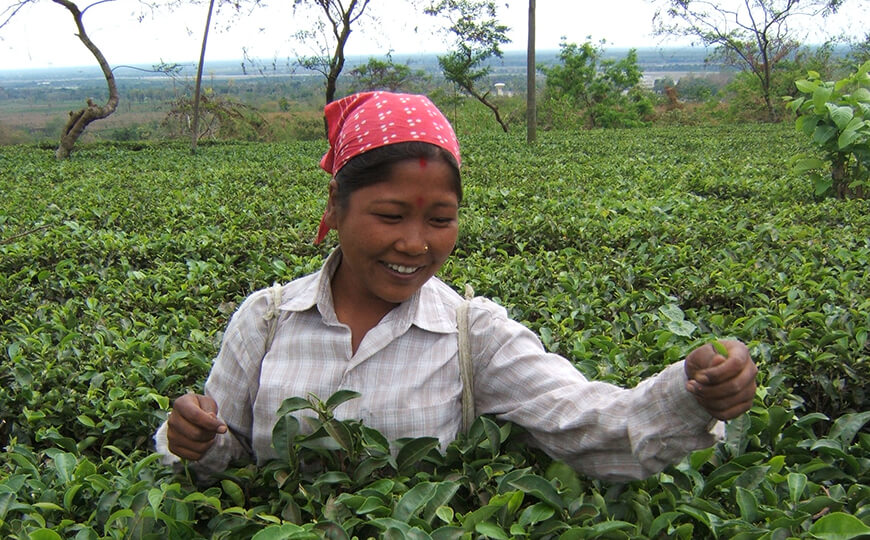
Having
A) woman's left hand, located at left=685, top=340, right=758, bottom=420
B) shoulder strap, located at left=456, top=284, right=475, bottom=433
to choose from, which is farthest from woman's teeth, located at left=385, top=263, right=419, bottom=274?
woman's left hand, located at left=685, top=340, right=758, bottom=420

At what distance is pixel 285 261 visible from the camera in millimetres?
3473

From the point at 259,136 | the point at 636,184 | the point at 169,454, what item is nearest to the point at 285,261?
the point at 169,454

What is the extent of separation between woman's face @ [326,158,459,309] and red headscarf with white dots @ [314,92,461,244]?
51 millimetres

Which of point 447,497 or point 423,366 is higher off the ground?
point 423,366

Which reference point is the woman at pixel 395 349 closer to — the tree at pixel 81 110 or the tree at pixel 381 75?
the tree at pixel 81 110

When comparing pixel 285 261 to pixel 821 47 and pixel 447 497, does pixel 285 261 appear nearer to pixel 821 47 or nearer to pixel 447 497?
pixel 447 497

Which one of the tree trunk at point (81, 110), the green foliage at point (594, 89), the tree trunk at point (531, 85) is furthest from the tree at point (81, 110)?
the green foliage at point (594, 89)

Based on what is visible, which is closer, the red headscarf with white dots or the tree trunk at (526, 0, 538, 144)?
the red headscarf with white dots

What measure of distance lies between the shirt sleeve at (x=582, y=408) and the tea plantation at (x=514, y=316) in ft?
0.20

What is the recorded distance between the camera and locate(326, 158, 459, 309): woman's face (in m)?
1.31

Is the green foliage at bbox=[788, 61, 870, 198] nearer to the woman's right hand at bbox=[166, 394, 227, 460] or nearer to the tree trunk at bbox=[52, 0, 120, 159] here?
the woman's right hand at bbox=[166, 394, 227, 460]

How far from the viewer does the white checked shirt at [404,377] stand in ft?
4.35

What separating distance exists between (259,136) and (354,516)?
26347 millimetres

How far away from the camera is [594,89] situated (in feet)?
78.9
